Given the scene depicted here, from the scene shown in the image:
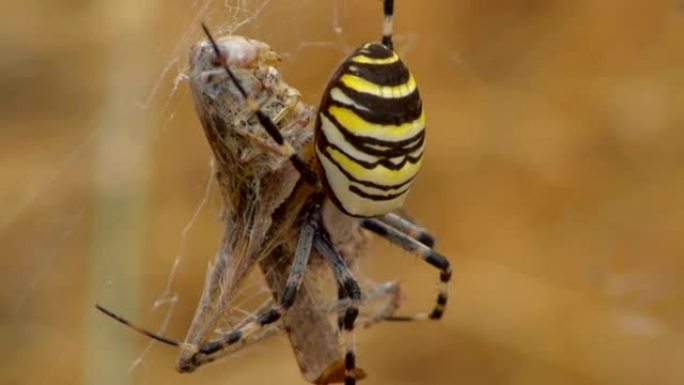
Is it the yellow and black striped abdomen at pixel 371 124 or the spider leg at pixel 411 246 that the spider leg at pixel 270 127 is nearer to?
the yellow and black striped abdomen at pixel 371 124

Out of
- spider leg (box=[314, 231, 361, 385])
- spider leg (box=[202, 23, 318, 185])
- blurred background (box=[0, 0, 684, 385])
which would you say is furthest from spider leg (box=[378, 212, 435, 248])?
blurred background (box=[0, 0, 684, 385])

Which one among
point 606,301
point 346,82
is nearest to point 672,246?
point 606,301

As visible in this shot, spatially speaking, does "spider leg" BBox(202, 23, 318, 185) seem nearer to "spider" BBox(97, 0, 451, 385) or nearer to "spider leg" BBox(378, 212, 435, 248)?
"spider" BBox(97, 0, 451, 385)

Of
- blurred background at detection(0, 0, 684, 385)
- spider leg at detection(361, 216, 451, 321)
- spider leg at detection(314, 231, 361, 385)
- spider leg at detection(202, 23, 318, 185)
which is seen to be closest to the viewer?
spider leg at detection(202, 23, 318, 185)

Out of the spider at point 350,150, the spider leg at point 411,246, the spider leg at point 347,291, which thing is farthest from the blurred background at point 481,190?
the spider at point 350,150

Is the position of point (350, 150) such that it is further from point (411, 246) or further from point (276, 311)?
point (411, 246)

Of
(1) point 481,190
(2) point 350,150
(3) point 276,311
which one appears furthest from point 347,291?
(1) point 481,190
